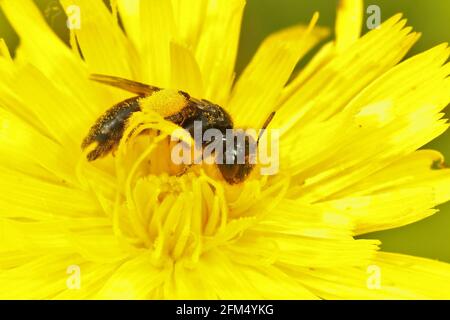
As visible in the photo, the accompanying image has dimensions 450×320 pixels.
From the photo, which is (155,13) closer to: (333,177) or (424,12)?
(333,177)

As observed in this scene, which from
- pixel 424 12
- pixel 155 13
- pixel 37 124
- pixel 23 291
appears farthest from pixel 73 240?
pixel 424 12

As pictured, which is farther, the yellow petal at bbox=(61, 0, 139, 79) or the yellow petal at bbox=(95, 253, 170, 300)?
the yellow petal at bbox=(61, 0, 139, 79)

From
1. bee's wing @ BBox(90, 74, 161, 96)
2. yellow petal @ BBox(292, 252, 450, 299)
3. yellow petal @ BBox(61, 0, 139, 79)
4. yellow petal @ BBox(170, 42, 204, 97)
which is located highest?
yellow petal @ BBox(61, 0, 139, 79)

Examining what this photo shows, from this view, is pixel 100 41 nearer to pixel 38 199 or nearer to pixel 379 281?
pixel 38 199

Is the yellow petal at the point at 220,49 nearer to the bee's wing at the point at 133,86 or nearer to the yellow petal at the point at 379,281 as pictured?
the bee's wing at the point at 133,86

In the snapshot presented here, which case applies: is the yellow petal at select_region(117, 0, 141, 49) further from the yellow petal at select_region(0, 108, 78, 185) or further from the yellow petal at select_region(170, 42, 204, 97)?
the yellow petal at select_region(0, 108, 78, 185)

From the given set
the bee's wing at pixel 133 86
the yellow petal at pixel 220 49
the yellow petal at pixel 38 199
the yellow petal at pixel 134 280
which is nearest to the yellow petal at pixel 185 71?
the yellow petal at pixel 220 49

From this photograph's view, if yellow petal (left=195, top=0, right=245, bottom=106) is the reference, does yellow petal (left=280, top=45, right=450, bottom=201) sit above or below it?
below

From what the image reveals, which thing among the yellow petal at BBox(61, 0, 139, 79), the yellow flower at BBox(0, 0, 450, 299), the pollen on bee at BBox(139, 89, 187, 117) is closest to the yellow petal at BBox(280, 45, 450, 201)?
the yellow flower at BBox(0, 0, 450, 299)
